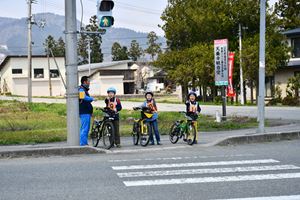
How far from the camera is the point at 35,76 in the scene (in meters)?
73.8

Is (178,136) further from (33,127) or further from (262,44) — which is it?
(33,127)

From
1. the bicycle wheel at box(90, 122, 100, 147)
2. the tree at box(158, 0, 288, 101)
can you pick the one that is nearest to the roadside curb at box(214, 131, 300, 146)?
the bicycle wheel at box(90, 122, 100, 147)

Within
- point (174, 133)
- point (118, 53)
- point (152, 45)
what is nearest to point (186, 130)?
point (174, 133)

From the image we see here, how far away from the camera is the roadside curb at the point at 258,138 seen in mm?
12998

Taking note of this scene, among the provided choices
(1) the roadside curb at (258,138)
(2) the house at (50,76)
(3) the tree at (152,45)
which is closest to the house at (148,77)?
(2) the house at (50,76)

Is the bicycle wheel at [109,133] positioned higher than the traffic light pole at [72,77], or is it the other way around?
the traffic light pole at [72,77]

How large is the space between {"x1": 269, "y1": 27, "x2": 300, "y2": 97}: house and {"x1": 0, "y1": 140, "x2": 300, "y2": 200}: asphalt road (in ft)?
99.4

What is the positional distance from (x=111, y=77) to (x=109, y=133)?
201ft

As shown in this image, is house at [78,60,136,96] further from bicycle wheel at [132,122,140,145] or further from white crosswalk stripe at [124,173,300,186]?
white crosswalk stripe at [124,173,300,186]

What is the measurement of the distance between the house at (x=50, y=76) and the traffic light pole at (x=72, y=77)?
2363 inches

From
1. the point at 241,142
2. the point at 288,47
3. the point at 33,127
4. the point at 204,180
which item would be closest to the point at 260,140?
the point at 241,142

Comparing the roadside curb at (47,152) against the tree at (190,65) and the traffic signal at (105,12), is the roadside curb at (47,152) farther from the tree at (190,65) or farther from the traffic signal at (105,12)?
the tree at (190,65)

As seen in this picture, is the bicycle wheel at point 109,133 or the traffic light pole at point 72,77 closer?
the traffic light pole at point 72,77

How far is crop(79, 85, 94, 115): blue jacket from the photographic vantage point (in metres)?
12.3
